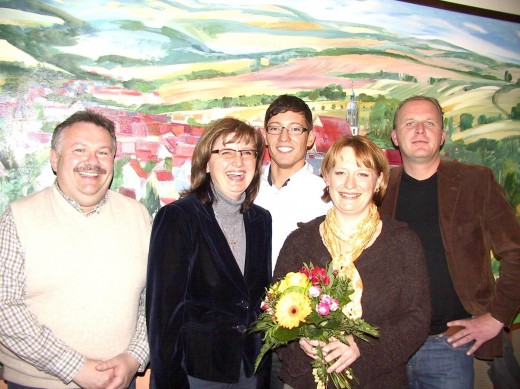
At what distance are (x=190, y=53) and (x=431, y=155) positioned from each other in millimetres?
1739

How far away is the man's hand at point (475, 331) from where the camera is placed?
2582mm

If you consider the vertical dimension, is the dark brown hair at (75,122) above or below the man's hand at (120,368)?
above

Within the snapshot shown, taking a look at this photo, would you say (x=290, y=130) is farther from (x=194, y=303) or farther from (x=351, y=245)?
(x=194, y=303)

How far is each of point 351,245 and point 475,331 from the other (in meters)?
1.13

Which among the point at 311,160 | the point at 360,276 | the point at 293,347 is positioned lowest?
the point at 293,347

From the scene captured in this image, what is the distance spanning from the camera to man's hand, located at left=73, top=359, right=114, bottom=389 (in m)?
2.08

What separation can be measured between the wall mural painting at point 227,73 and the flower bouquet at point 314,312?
4.72ft

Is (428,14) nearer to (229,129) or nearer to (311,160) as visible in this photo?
(311,160)

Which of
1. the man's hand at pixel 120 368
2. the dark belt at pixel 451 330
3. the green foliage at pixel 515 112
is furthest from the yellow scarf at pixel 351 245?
the green foliage at pixel 515 112

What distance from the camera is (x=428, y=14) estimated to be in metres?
3.63

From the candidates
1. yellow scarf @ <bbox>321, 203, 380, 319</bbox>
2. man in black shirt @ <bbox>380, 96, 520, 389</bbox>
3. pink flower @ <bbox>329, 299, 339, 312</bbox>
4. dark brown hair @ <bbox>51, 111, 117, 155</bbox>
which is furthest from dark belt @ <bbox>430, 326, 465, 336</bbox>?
dark brown hair @ <bbox>51, 111, 117, 155</bbox>

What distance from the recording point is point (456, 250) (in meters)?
2.60

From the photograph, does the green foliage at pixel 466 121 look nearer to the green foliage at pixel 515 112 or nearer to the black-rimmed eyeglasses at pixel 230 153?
the green foliage at pixel 515 112

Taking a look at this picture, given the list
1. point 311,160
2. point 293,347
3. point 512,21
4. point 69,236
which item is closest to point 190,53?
point 311,160
